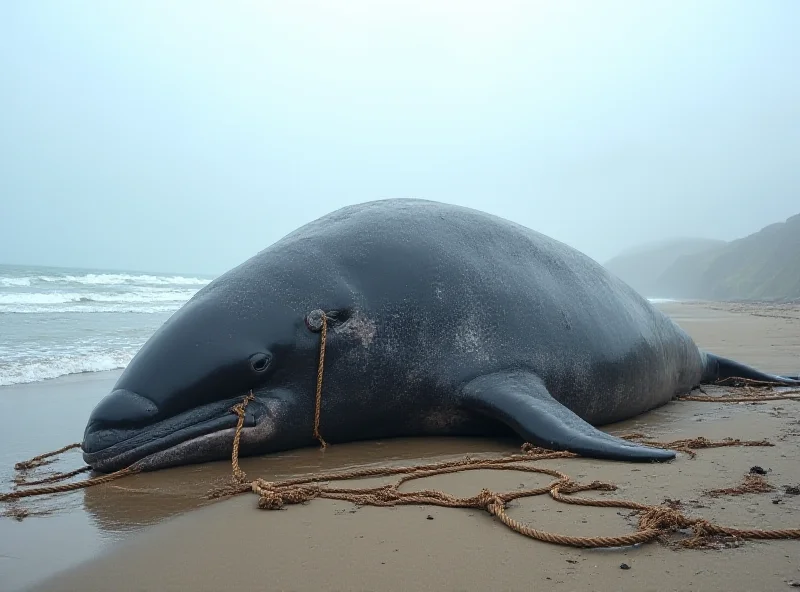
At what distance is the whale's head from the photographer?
4762 mm

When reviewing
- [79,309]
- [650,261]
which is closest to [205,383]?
[79,309]

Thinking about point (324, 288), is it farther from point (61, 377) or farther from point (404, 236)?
point (61, 377)

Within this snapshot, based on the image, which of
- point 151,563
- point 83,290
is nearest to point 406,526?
point 151,563

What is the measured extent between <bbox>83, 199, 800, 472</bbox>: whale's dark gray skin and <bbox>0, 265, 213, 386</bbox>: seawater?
5436 millimetres

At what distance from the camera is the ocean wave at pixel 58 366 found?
958 cm

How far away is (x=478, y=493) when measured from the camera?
3932 millimetres

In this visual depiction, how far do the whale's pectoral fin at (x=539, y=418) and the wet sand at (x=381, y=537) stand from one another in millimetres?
132

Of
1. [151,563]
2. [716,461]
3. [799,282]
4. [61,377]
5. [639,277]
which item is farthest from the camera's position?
[639,277]

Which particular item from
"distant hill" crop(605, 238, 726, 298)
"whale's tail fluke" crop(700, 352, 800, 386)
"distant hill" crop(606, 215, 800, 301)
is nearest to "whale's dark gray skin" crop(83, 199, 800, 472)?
"whale's tail fluke" crop(700, 352, 800, 386)

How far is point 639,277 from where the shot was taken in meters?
138

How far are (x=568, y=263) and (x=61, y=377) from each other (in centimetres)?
723

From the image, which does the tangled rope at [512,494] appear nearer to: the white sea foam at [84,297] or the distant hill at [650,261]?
the white sea foam at [84,297]

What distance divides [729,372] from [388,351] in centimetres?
589

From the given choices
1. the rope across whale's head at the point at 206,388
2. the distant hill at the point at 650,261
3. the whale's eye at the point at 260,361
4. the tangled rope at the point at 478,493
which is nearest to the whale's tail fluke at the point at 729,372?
the tangled rope at the point at 478,493
